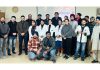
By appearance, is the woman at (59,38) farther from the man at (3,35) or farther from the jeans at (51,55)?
the man at (3,35)

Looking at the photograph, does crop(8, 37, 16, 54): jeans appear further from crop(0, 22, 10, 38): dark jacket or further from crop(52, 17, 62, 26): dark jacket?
crop(52, 17, 62, 26): dark jacket

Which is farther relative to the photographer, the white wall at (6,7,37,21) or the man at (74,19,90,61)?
the white wall at (6,7,37,21)

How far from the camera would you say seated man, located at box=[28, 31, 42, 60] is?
120 inches

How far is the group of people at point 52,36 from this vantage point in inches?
120

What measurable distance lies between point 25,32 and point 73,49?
2.14ft

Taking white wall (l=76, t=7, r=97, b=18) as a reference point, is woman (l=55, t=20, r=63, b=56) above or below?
below

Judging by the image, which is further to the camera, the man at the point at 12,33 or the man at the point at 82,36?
the man at the point at 12,33

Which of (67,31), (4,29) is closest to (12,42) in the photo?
(4,29)

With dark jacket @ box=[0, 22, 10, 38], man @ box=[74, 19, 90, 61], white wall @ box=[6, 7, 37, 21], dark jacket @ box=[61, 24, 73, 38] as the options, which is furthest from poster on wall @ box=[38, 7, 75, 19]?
dark jacket @ box=[0, 22, 10, 38]

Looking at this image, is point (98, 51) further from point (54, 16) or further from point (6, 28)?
point (6, 28)

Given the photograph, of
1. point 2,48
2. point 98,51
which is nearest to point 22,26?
point 2,48

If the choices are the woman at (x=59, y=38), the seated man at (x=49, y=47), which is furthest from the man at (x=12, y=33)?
the woman at (x=59, y=38)

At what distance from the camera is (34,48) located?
10.1 feet

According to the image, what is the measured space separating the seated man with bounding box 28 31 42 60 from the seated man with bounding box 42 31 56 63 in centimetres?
7
